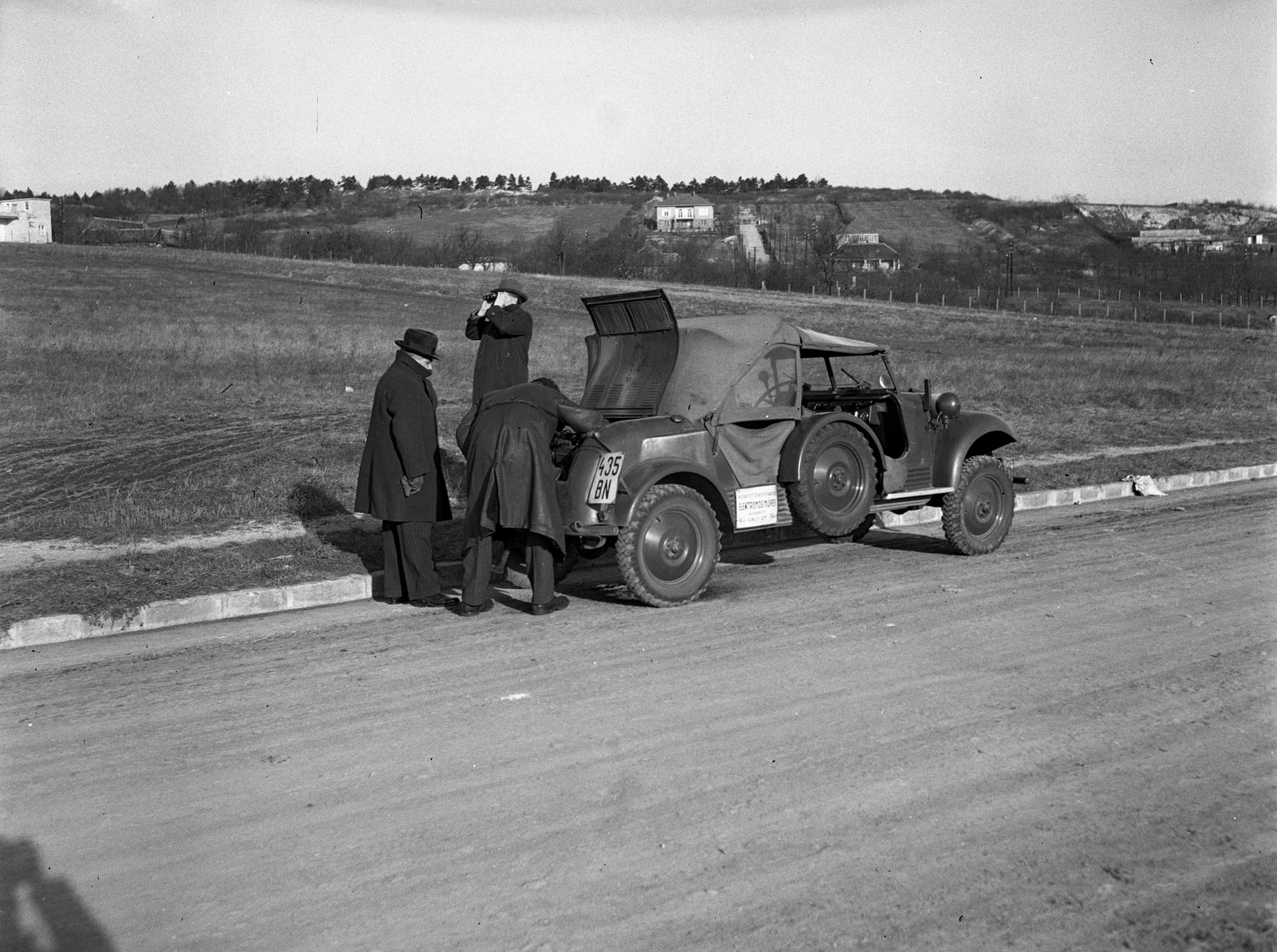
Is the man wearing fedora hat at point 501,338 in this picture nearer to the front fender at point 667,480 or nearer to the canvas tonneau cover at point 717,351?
the canvas tonneau cover at point 717,351

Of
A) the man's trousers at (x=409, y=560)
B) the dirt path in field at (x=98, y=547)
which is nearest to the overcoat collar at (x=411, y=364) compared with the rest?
the man's trousers at (x=409, y=560)

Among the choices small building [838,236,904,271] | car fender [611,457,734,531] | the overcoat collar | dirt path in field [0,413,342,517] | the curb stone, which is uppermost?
small building [838,236,904,271]

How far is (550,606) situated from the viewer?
949 cm

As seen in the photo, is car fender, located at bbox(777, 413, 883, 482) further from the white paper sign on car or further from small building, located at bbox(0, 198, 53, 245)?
small building, located at bbox(0, 198, 53, 245)

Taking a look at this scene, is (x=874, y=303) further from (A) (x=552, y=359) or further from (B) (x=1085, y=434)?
(B) (x=1085, y=434)

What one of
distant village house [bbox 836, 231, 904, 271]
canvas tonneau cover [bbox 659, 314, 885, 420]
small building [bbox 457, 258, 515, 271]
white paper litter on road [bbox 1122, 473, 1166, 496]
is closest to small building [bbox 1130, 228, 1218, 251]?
distant village house [bbox 836, 231, 904, 271]

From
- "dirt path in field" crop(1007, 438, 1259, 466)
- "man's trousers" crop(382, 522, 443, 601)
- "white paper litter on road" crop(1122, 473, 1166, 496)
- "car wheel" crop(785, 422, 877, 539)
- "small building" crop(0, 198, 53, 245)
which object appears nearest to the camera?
"man's trousers" crop(382, 522, 443, 601)

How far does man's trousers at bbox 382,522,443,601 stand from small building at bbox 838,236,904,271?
84.5m

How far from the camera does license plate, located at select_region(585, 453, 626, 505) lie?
9367 millimetres

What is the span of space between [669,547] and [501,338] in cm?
291

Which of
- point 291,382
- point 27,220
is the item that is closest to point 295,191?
point 27,220

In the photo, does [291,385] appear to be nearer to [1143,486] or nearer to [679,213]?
[1143,486]

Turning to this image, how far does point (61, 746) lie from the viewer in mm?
6418

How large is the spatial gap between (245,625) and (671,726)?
13.3 ft
